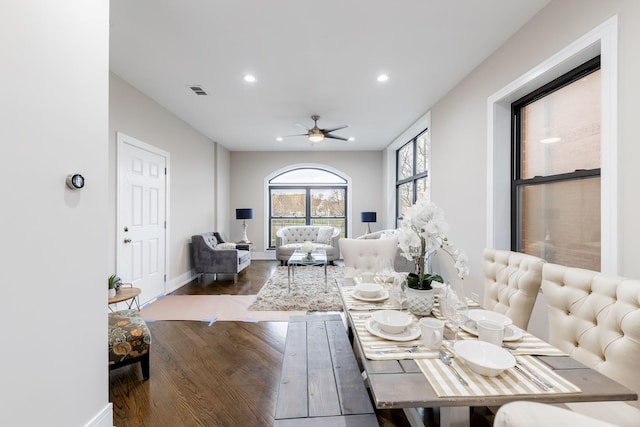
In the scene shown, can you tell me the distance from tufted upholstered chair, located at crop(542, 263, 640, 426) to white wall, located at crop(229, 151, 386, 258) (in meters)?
5.73

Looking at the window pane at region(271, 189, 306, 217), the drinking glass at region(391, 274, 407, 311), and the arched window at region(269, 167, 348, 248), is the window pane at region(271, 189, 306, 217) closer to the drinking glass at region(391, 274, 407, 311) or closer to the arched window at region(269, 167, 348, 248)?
the arched window at region(269, 167, 348, 248)

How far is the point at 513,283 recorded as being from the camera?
5.55 feet

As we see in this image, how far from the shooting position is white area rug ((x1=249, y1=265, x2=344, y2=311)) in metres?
3.61

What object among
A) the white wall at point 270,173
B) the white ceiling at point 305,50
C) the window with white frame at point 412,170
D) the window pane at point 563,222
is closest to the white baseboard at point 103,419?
the white ceiling at point 305,50

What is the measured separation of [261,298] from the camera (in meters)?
3.99

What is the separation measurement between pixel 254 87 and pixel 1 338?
10.3 ft

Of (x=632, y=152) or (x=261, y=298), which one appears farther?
(x=261, y=298)

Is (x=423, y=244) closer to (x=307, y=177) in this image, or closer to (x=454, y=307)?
(x=454, y=307)

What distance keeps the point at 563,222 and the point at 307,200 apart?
5751 millimetres

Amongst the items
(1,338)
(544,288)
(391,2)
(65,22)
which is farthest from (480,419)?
(65,22)

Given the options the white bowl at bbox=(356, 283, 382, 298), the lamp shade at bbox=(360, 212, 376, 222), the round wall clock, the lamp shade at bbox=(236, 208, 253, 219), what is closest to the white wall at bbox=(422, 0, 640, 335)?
the white bowl at bbox=(356, 283, 382, 298)

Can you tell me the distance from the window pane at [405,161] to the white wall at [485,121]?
1.78m

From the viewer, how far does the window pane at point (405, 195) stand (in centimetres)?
585

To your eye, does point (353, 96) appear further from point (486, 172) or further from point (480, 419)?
point (480, 419)
